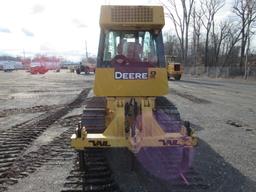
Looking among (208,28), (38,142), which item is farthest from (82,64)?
(38,142)

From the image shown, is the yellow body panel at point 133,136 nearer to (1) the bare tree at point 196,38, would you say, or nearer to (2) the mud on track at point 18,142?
Answer: (2) the mud on track at point 18,142

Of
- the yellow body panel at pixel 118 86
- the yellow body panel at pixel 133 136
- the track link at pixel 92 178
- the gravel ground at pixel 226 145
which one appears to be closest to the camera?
the track link at pixel 92 178

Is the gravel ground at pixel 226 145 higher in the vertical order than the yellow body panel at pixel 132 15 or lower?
lower

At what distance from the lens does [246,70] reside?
182 feet

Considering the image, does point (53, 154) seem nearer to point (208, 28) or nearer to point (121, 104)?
point (121, 104)

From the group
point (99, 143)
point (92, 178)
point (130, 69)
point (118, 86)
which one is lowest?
point (92, 178)

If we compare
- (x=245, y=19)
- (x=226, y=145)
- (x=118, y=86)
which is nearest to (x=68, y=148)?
(x=118, y=86)

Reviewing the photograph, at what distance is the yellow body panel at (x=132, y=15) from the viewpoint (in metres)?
8.91

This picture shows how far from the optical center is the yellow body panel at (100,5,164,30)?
891 cm

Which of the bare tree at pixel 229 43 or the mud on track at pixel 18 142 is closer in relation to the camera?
the mud on track at pixel 18 142

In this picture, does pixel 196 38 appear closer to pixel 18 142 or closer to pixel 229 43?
pixel 229 43

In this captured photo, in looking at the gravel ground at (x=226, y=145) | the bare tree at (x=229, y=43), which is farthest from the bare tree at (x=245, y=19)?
the gravel ground at (x=226, y=145)

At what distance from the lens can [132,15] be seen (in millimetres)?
8938

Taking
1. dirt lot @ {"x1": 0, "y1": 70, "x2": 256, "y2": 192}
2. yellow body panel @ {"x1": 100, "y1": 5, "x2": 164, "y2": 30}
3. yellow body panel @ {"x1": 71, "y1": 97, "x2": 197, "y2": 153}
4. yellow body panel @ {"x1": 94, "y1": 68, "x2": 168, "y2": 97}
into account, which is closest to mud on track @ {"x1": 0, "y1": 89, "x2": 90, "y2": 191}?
dirt lot @ {"x1": 0, "y1": 70, "x2": 256, "y2": 192}
